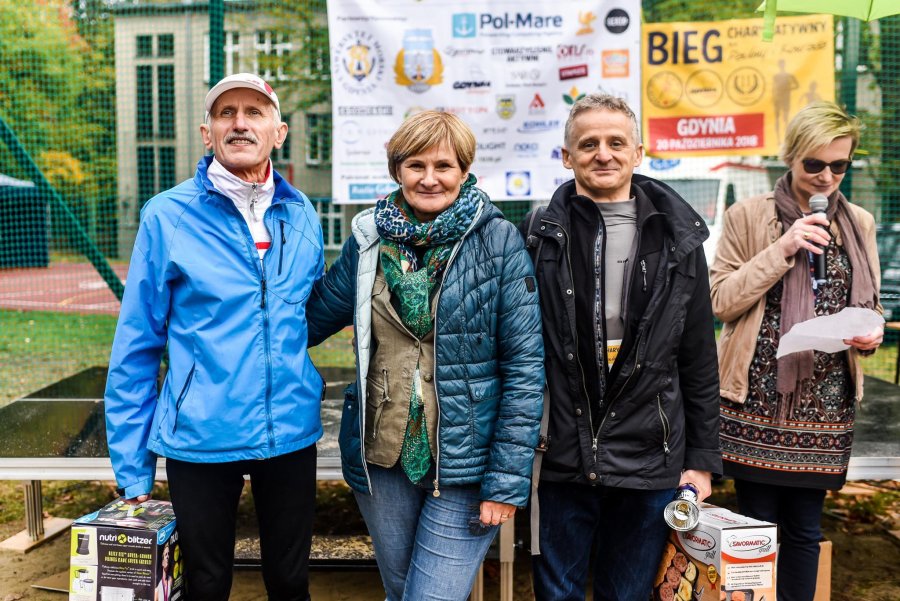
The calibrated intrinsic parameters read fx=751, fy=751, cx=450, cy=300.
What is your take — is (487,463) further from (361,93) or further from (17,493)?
(17,493)

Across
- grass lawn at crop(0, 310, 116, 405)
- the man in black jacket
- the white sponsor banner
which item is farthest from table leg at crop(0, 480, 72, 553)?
grass lawn at crop(0, 310, 116, 405)

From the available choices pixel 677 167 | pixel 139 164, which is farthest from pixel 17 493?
pixel 677 167

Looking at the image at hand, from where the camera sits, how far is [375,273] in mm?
1900

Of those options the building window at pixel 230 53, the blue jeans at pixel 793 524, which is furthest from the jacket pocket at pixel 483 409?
the building window at pixel 230 53

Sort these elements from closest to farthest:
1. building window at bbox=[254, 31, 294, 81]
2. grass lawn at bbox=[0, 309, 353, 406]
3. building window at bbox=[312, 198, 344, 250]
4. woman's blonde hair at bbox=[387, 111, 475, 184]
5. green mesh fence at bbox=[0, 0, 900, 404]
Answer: woman's blonde hair at bbox=[387, 111, 475, 184] → building window at bbox=[312, 198, 344, 250] → green mesh fence at bbox=[0, 0, 900, 404] → building window at bbox=[254, 31, 294, 81] → grass lawn at bbox=[0, 309, 353, 406]

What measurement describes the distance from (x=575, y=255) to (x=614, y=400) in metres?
0.38

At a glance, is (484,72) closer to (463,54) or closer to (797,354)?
(463,54)

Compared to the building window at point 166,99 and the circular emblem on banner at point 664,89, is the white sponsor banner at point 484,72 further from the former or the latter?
the building window at point 166,99

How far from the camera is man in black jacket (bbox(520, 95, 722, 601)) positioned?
190cm

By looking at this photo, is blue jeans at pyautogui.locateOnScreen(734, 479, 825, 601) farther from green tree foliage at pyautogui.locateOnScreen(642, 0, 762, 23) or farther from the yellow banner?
the yellow banner

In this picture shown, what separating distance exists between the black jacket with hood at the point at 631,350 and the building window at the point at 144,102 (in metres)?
4.63

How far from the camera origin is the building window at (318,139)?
4.75 m

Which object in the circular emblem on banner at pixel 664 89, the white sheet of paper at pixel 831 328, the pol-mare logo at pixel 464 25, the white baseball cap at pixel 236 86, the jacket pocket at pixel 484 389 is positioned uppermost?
the pol-mare logo at pixel 464 25

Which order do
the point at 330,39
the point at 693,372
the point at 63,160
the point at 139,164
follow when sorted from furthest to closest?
the point at 63,160
the point at 139,164
the point at 330,39
the point at 693,372
